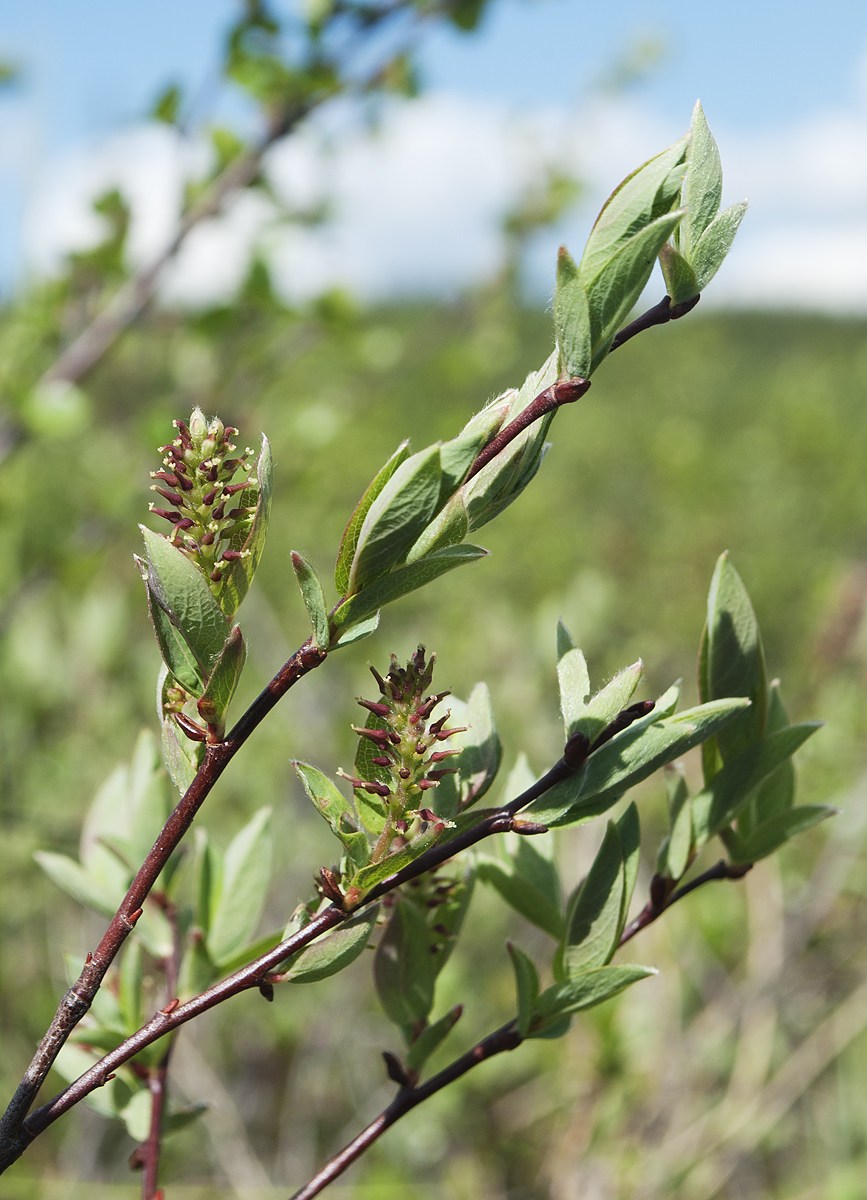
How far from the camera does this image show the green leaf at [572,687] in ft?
0.91

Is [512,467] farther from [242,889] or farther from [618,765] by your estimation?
[242,889]

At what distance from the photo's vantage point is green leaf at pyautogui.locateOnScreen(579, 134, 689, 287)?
26cm

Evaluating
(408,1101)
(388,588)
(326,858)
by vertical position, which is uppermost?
(326,858)

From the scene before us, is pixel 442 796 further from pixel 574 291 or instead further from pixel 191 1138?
pixel 191 1138

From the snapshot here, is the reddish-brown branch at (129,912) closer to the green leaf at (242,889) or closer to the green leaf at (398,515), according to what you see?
the green leaf at (398,515)

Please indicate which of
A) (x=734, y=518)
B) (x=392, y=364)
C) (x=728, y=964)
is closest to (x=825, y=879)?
(x=728, y=964)

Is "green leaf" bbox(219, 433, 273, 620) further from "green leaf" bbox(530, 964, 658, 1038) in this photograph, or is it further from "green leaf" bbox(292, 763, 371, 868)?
"green leaf" bbox(530, 964, 658, 1038)

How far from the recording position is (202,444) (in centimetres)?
26

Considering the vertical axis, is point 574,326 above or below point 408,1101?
above

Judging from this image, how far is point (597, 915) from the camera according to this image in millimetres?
324

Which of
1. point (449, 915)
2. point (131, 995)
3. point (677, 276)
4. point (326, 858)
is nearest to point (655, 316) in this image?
point (677, 276)

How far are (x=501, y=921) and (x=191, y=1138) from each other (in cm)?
52

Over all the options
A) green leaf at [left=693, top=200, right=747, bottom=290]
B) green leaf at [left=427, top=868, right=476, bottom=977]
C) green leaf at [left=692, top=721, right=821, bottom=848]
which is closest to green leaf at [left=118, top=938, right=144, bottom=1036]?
green leaf at [left=427, top=868, right=476, bottom=977]

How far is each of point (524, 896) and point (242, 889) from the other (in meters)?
0.12
